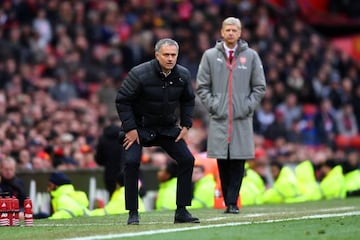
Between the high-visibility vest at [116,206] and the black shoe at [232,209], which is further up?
the black shoe at [232,209]

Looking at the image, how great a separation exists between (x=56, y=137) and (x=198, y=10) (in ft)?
37.4

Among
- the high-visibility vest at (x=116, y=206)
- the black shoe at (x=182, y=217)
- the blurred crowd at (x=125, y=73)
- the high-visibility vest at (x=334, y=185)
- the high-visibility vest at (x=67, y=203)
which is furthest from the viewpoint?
the blurred crowd at (x=125, y=73)

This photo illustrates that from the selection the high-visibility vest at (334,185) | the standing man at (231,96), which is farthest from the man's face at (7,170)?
the high-visibility vest at (334,185)

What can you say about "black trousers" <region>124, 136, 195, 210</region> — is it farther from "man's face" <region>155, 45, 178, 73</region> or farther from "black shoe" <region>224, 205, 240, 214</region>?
"black shoe" <region>224, 205, 240, 214</region>

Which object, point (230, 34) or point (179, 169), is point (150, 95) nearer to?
point (179, 169)

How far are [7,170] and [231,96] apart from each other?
3203 mm

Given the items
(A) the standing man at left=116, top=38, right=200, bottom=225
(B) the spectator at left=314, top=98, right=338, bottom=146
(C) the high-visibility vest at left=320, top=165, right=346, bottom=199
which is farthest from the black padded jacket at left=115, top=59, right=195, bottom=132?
(B) the spectator at left=314, top=98, right=338, bottom=146

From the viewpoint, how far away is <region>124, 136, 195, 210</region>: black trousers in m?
12.9

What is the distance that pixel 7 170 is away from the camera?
53.8ft

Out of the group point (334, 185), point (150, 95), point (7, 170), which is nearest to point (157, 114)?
point (150, 95)

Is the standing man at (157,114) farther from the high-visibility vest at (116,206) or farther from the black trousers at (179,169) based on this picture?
the high-visibility vest at (116,206)

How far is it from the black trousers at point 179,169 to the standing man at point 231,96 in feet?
7.35

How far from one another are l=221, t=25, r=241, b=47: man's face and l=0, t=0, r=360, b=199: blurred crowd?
481 cm

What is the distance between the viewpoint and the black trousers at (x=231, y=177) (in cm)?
1505
